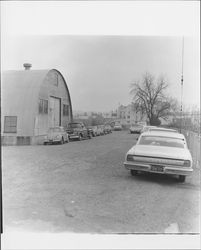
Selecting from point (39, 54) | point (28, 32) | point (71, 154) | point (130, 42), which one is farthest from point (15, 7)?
point (71, 154)

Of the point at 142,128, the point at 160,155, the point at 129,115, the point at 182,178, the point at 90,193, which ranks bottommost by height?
the point at 90,193

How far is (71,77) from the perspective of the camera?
2439 millimetres

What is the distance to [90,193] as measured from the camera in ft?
7.30

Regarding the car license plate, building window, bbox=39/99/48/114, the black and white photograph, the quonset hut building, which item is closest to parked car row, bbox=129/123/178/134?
the black and white photograph

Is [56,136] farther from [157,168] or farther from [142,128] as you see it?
[157,168]

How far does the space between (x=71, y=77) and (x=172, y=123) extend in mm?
1043

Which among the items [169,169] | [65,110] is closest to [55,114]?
[65,110]

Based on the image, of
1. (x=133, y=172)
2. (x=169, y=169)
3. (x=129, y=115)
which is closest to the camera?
(x=169, y=169)

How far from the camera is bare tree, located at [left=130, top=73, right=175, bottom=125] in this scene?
2.31 m

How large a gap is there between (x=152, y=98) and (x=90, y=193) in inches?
39.7

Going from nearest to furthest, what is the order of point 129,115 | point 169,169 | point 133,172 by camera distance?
point 169,169 → point 133,172 → point 129,115

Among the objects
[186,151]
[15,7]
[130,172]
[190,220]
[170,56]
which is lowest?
[190,220]

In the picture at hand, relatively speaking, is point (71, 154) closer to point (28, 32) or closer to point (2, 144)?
point (2, 144)

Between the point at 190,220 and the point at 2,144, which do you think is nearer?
the point at 190,220
